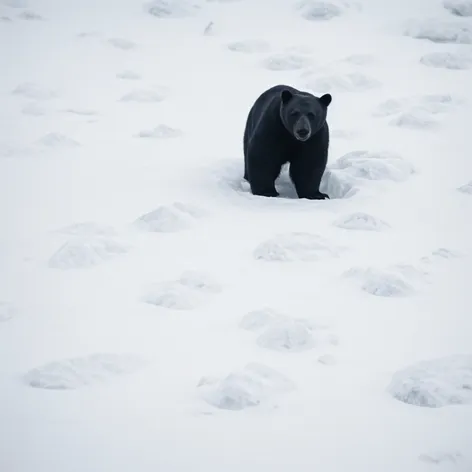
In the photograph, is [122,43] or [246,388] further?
[122,43]

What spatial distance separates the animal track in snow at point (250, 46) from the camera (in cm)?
1076

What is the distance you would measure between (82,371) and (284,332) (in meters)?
0.88

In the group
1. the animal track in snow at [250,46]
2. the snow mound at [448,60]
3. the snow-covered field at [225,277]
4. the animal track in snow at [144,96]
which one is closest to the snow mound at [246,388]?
the snow-covered field at [225,277]

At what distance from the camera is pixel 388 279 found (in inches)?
172

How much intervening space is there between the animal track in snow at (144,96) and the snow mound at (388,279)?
4.63 metres

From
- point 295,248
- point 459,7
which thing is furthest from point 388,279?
point 459,7

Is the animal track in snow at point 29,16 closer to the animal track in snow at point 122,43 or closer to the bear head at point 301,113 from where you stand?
the animal track in snow at point 122,43

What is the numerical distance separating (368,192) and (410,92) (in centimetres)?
322

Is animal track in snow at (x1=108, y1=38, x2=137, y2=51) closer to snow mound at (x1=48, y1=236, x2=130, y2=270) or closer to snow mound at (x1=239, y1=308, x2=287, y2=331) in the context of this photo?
snow mound at (x1=48, y1=236, x2=130, y2=270)

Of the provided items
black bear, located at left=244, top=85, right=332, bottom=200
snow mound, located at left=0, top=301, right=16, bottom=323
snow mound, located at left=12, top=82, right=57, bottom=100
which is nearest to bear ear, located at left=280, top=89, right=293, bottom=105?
black bear, located at left=244, top=85, right=332, bottom=200

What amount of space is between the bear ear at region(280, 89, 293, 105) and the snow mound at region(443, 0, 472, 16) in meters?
6.19

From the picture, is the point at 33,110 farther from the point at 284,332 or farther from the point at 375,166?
the point at 284,332

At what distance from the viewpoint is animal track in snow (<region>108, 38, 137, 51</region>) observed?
35.6 feet

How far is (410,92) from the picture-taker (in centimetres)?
892
